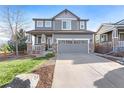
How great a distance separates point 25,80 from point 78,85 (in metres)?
2.04

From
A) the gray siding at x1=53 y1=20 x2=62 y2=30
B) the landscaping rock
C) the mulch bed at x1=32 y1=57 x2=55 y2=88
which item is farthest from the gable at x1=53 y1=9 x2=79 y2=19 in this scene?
the landscaping rock

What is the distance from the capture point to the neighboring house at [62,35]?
920 inches

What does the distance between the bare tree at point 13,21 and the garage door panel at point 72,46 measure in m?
4.59

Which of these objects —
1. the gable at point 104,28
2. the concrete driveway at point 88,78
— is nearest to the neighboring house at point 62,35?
the gable at point 104,28

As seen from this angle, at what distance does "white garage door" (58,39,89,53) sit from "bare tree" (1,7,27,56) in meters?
4.60

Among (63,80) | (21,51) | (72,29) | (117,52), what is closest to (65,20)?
(72,29)

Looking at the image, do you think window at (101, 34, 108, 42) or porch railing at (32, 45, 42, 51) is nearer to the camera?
porch railing at (32, 45, 42, 51)

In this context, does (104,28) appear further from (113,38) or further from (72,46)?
(113,38)

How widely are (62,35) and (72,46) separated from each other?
57.7 inches

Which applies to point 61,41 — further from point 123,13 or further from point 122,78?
point 122,78

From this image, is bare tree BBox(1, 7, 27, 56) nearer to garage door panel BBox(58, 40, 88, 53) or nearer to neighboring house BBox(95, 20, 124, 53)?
garage door panel BBox(58, 40, 88, 53)

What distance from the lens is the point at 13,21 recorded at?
24.7 meters

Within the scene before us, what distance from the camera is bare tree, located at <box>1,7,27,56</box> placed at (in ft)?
76.5

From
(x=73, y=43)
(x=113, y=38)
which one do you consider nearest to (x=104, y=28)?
(x=73, y=43)
